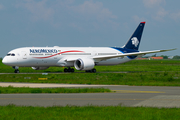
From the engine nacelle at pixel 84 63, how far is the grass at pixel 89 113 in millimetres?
32140

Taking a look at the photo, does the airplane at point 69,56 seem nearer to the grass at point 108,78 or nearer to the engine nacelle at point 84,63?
the engine nacelle at point 84,63

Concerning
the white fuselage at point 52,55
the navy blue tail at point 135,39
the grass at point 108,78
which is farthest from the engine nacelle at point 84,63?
the navy blue tail at point 135,39

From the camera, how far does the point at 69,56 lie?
48.8 metres

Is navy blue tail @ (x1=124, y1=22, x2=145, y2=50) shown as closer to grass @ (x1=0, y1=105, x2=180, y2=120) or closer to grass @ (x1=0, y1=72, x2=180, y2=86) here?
grass @ (x1=0, y1=72, x2=180, y2=86)

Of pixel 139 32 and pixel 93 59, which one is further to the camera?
pixel 139 32

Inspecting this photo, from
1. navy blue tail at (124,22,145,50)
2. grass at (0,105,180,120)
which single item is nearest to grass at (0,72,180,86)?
grass at (0,105,180,120)

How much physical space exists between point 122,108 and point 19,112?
177 inches

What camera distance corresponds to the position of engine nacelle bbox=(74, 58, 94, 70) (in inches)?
1812

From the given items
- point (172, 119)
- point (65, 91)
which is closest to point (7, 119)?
point (172, 119)

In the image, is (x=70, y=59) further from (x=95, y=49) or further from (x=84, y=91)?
(x=84, y=91)

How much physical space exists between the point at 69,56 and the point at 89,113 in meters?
36.5

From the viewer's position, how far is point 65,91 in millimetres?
21266

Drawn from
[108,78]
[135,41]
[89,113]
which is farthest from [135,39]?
[89,113]

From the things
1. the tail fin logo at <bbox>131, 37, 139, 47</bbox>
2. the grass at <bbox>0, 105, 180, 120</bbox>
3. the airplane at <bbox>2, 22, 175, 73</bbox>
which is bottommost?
the grass at <bbox>0, 105, 180, 120</bbox>
